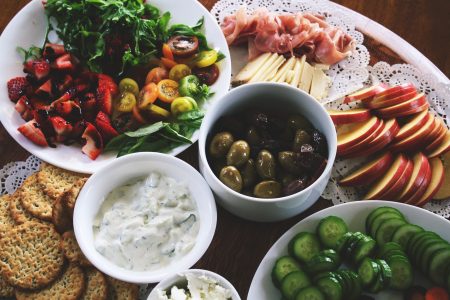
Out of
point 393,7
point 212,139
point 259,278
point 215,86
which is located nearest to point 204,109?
point 215,86

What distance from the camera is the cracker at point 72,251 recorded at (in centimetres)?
158

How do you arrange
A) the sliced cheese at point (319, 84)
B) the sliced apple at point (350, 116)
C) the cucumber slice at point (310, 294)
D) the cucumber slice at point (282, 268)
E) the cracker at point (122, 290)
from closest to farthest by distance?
1. the cucumber slice at point (310, 294)
2. the cucumber slice at point (282, 268)
3. the cracker at point (122, 290)
4. the sliced apple at point (350, 116)
5. the sliced cheese at point (319, 84)

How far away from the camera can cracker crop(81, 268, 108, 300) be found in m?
1.55

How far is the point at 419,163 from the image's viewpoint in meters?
1.72

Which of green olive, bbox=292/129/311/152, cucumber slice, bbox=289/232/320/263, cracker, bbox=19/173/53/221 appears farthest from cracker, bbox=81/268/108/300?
green olive, bbox=292/129/311/152

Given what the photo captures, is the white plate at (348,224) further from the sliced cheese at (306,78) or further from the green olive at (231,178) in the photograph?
the sliced cheese at (306,78)

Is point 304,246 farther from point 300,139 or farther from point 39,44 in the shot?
point 39,44

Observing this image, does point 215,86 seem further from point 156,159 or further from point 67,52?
point 67,52

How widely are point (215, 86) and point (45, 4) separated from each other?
0.70m

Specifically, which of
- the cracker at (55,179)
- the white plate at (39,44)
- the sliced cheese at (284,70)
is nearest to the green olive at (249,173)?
the white plate at (39,44)

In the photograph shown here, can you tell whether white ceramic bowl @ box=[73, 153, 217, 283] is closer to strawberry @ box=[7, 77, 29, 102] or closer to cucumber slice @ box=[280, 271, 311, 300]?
cucumber slice @ box=[280, 271, 311, 300]

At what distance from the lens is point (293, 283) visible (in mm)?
1393

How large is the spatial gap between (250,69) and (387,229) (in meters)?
0.76

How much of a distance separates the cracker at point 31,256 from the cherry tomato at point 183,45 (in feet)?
2.43
